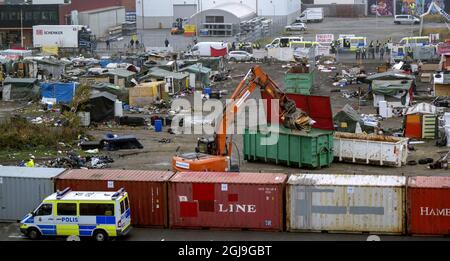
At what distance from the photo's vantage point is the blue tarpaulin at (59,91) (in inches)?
1348

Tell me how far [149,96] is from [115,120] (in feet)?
12.9

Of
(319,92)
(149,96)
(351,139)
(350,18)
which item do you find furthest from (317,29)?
(351,139)

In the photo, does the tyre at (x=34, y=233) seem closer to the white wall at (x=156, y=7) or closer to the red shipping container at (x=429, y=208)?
the red shipping container at (x=429, y=208)

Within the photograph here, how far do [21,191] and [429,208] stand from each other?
859 cm

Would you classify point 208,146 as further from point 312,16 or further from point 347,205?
point 312,16

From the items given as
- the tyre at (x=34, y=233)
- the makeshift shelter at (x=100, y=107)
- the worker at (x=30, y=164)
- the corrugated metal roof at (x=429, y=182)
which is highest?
the makeshift shelter at (x=100, y=107)

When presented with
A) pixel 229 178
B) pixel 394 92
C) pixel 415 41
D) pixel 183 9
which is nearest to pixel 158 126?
pixel 394 92

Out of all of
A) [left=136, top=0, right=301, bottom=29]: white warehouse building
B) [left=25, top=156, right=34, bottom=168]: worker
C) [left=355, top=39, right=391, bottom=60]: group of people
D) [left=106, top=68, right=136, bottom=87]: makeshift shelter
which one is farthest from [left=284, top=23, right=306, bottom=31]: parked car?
[left=25, top=156, right=34, bottom=168]: worker

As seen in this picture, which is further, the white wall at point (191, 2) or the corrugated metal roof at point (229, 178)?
the white wall at point (191, 2)

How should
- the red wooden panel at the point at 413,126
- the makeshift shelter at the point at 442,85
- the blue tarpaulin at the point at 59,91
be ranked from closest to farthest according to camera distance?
the red wooden panel at the point at 413,126 → the blue tarpaulin at the point at 59,91 → the makeshift shelter at the point at 442,85

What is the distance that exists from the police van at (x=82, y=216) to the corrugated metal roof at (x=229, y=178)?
1.50m

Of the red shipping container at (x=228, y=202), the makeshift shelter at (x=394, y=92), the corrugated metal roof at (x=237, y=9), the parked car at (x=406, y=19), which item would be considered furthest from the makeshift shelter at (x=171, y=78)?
the parked car at (x=406, y=19)

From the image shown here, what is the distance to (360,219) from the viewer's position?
16609mm

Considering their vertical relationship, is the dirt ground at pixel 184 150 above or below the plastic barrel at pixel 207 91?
below
